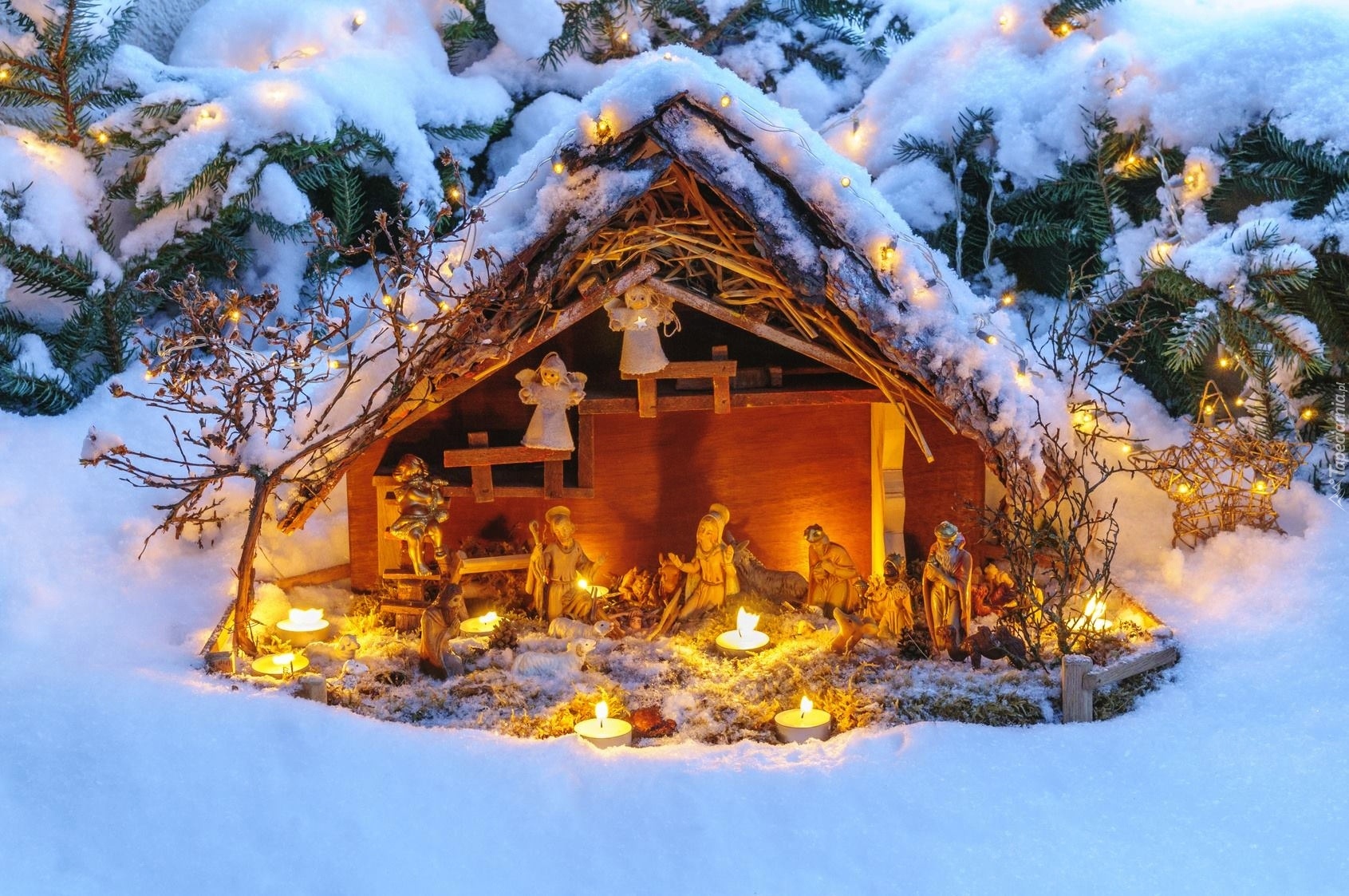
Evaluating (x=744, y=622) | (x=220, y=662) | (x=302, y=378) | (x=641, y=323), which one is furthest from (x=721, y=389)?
(x=220, y=662)

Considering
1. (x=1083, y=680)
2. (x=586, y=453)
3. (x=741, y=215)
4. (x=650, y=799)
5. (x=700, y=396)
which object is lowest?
(x=650, y=799)

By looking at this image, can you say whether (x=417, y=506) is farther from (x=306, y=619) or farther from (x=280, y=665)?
(x=280, y=665)

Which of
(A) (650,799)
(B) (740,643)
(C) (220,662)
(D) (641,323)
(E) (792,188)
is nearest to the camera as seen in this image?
(A) (650,799)

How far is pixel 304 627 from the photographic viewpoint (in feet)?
12.0

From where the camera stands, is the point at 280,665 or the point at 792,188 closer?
the point at 792,188

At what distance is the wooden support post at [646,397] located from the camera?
3652mm

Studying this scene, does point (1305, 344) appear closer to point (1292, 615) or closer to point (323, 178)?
point (1292, 615)

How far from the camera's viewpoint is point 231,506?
421 centimetres

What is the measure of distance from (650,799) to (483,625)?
1.38m

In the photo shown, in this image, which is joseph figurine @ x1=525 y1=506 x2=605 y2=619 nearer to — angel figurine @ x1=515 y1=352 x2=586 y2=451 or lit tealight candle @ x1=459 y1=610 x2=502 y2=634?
A: lit tealight candle @ x1=459 y1=610 x2=502 y2=634

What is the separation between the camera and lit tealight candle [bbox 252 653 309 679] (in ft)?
11.0

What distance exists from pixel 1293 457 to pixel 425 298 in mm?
2637

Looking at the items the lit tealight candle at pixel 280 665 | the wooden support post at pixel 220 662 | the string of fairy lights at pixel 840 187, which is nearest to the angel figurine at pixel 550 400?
the string of fairy lights at pixel 840 187

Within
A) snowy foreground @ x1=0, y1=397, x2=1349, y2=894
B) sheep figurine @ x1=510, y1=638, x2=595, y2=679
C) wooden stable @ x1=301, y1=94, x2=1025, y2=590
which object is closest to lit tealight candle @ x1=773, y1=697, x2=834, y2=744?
snowy foreground @ x1=0, y1=397, x2=1349, y2=894
